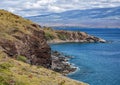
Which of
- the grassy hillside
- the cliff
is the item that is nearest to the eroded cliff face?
the cliff

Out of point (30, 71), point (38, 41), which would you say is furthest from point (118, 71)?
point (30, 71)

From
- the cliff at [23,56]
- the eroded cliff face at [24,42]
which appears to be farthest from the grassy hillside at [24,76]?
A: the eroded cliff face at [24,42]

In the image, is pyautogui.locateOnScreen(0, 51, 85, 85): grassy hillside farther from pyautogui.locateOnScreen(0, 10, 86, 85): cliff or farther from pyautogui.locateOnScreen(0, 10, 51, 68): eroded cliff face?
pyautogui.locateOnScreen(0, 10, 51, 68): eroded cliff face

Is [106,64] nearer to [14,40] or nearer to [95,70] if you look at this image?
[95,70]

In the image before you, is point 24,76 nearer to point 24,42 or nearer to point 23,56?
point 23,56

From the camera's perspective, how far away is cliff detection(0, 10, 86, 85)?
37.4 metres

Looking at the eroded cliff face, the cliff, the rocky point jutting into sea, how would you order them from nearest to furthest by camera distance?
the cliff → the rocky point jutting into sea → the eroded cliff face

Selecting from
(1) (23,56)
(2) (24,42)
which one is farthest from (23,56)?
(2) (24,42)

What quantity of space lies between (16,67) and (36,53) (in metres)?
36.0

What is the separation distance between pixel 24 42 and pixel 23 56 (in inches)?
236

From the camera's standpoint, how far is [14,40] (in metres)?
68.7

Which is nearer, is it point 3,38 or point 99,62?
point 3,38

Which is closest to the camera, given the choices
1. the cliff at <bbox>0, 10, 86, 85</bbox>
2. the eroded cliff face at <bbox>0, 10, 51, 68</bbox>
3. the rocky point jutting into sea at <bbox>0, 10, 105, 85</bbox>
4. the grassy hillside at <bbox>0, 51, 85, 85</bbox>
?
the grassy hillside at <bbox>0, 51, 85, 85</bbox>

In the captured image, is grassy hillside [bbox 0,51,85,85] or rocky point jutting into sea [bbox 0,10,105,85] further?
rocky point jutting into sea [bbox 0,10,105,85]
